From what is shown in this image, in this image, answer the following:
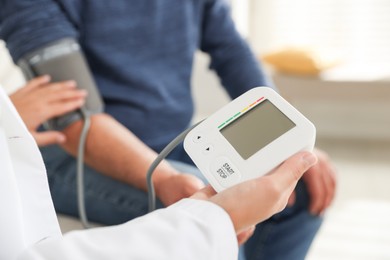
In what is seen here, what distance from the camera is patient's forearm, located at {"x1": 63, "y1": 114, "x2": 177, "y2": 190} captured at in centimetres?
95

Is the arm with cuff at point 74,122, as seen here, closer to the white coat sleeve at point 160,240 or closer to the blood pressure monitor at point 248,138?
the blood pressure monitor at point 248,138

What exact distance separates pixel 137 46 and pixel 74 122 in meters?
0.21

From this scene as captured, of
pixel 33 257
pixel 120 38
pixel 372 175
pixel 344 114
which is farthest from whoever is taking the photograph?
pixel 344 114

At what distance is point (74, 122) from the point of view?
100 centimetres

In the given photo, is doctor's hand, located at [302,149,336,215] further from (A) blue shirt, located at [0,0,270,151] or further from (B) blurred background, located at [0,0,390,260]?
(B) blurred background, located at [0,0,390,260]

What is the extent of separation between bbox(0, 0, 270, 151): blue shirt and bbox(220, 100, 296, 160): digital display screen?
41cm

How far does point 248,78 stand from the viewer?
1226 millimetres

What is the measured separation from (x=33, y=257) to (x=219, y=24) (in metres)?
0.85

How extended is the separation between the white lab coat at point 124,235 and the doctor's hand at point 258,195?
2 cm

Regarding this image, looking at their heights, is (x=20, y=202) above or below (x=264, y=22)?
above

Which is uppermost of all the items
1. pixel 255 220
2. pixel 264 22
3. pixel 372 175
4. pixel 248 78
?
pixel 255 220

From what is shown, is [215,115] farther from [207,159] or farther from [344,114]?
[344,114]

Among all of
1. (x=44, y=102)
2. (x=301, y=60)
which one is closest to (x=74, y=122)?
(x=44, y=102)

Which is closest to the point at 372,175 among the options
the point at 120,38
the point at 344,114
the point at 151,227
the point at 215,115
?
the point at 344,114
